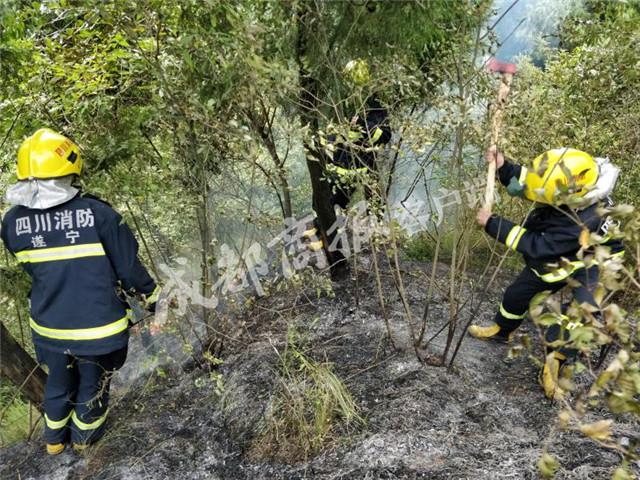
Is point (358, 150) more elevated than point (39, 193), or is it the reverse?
point (358, 150)

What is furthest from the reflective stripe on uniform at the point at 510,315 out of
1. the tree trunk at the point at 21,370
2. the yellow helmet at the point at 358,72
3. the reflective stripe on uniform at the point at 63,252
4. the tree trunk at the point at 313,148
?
the tree trunk at the point at 21,370

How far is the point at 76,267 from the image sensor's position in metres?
2.44

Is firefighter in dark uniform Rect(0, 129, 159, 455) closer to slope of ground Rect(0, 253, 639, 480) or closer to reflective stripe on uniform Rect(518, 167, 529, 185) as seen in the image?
slope of ground Rect(0, 253, 639, 480)

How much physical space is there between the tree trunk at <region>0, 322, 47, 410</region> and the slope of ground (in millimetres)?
342

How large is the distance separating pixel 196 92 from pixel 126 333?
1397mm

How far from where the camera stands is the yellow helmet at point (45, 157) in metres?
A: 2.26

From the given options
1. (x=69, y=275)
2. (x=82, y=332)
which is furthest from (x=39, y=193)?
(x=82, y=332)

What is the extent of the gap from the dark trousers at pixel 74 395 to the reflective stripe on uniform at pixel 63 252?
1.82ft

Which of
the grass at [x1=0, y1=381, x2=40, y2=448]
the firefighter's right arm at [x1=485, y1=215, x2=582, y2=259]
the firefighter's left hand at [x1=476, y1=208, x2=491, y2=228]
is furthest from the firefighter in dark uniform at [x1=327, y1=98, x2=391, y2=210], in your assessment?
the grass at [x1=0, y1=381, x2=40, y2=448]

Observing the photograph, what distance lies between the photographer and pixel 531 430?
2.41 meters

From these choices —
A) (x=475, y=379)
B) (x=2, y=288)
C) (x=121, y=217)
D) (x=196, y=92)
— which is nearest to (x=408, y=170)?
(x=475, y=379)

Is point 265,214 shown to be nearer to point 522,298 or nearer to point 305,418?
point 305,418

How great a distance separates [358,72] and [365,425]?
1.91m

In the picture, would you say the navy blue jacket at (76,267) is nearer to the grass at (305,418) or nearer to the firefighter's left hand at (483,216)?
the grass at (305,418)
